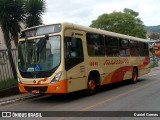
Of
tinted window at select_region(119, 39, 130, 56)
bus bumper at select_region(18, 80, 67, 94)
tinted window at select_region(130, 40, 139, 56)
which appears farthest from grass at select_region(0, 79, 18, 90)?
tinted window at select_region(130, 40, 139, 56)

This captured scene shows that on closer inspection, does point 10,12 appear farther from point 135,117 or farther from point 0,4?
point 135,117

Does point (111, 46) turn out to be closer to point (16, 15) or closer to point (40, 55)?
point (40, 55)

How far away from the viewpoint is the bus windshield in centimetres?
1237

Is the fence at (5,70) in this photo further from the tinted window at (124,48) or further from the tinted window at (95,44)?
the tinted window at (124,48)

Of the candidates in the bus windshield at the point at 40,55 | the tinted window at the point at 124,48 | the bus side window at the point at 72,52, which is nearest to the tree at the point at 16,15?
the bus windshield at the point at 40,55

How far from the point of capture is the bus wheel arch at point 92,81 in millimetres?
14281

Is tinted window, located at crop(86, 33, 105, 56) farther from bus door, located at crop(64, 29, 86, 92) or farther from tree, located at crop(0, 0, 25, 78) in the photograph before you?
tree, located at crop(0, 0, 25, 78)

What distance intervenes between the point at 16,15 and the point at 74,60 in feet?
20.6

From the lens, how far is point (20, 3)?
1797 centimetres

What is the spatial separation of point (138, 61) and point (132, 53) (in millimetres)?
1257

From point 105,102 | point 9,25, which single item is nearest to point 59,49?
point 105,102

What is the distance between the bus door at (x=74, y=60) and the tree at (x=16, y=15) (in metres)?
4.91

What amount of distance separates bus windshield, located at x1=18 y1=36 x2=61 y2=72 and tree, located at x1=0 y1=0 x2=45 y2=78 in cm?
409

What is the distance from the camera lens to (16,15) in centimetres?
1794
